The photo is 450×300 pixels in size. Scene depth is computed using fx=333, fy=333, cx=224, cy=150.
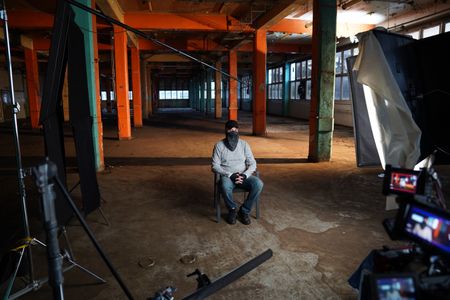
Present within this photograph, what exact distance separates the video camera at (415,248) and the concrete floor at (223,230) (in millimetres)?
1084

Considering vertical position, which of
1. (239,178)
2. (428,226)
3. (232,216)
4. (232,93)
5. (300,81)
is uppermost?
(300,81)

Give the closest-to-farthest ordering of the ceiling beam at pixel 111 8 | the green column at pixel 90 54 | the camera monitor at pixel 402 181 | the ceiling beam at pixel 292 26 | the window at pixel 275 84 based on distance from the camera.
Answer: the camera monitor at pixel 402 181, the green column at pixel 90 54, the ceiling beam at pixel 111 8, the ceiling beam at pixel 292 26, the window at pixel 275 84

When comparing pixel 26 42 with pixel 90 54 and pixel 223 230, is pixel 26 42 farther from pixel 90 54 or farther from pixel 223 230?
pixel 223 230

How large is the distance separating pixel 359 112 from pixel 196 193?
2.73 metres

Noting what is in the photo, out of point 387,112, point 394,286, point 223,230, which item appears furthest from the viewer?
point 223,230

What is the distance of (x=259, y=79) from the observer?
11.6m

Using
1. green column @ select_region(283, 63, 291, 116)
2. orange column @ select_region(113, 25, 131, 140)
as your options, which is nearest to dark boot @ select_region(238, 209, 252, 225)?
orange column @ select_region(113, 25, 131, 140)

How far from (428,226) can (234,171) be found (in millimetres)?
2809

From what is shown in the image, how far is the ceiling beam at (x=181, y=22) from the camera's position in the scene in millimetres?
9953

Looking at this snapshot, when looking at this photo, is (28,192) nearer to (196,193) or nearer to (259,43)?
(196,193)

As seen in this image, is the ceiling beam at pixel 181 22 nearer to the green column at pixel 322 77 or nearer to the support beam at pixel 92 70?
the support beam at pixel 92 70

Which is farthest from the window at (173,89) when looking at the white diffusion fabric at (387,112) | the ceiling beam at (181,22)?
the white diffusion fabric at (387,112)

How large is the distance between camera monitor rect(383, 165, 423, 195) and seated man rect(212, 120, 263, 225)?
2225mm

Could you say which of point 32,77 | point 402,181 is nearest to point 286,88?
point 32,77
